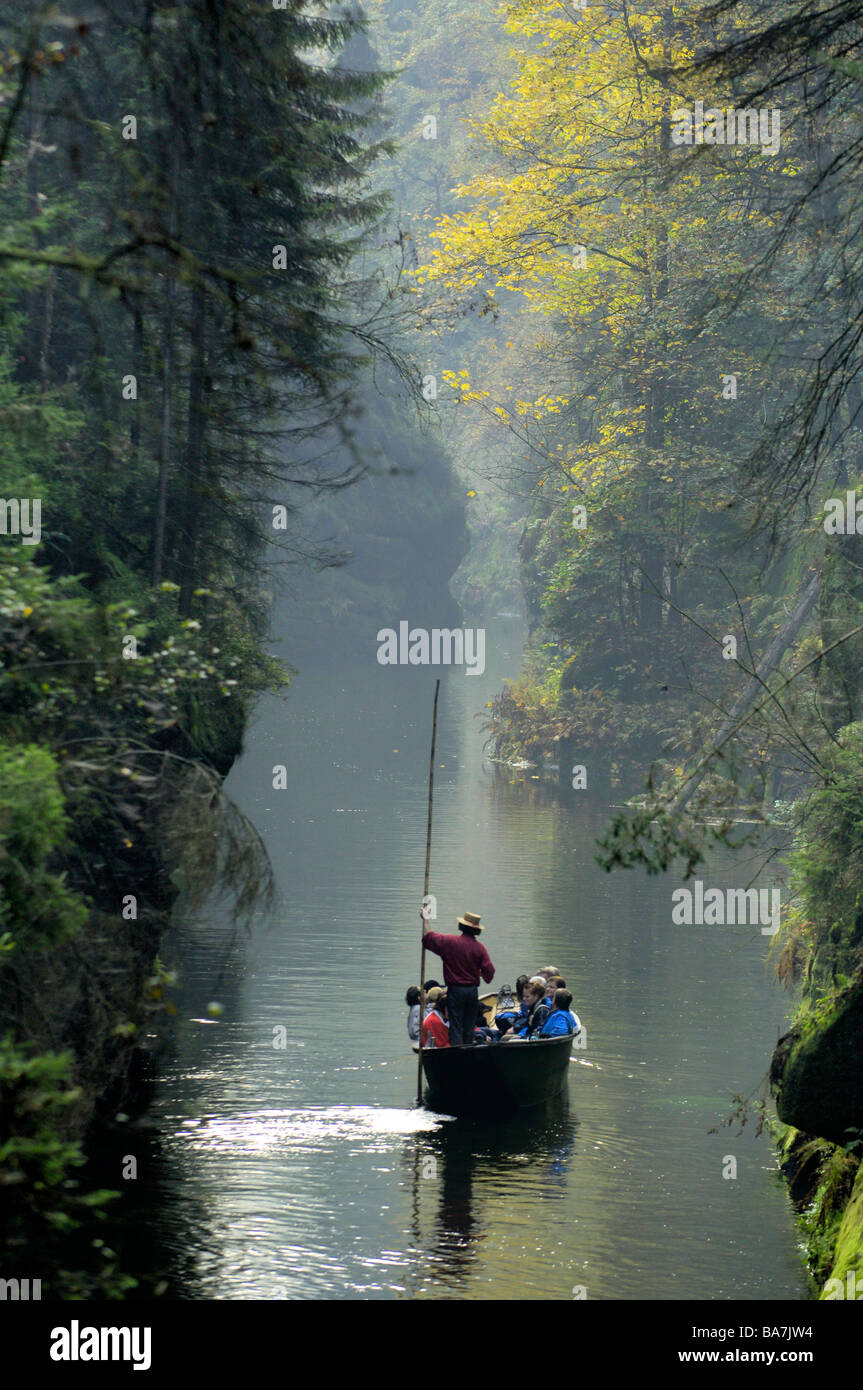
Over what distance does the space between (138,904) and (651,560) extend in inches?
1092

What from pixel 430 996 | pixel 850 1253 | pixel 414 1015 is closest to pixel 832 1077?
pixel 850 1253

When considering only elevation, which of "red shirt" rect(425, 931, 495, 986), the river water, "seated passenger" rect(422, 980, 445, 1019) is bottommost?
the river water

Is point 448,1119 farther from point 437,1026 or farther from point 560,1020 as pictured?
point 560,1020

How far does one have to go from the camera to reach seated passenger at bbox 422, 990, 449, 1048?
54.1ft

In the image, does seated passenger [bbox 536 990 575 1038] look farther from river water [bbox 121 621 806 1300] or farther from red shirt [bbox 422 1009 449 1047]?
red shirt [bbox 422 1009 449 1047]

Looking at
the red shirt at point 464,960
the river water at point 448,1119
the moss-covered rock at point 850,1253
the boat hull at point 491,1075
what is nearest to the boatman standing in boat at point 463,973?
the red shirt at point 464,960

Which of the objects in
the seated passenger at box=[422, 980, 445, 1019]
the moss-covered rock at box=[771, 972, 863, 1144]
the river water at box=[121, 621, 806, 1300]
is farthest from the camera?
the seated passenger at box=[422, 980, 445, 1019]

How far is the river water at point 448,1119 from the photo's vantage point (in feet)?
40.0

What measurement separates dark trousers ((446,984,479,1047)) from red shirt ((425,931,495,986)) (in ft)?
0.28

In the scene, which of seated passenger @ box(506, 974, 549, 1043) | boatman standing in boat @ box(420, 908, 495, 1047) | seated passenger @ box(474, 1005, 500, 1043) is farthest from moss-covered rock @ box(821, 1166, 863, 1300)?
seated passenger @ box(506, 974, 549, 1043)

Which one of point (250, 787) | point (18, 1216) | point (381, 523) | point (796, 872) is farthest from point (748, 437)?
point (381, 523)

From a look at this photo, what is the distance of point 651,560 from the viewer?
40.2 m

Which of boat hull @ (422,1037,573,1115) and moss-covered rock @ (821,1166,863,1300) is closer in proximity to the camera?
moss-covered rock @ (821,1166,863,1300)

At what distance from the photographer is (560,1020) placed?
54.5 feet
